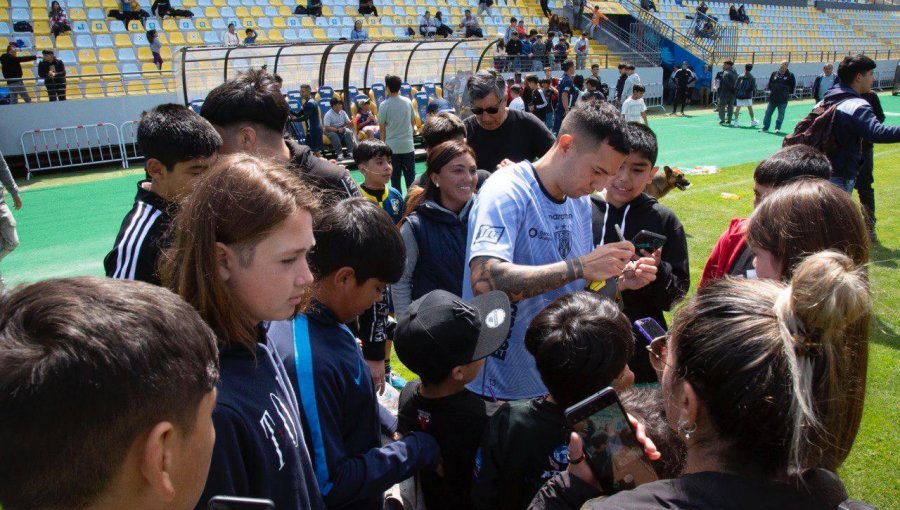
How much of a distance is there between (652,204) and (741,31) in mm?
35486

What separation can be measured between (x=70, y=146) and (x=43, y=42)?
15.6ft

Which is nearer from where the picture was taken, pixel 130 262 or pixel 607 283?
pixel 130 262

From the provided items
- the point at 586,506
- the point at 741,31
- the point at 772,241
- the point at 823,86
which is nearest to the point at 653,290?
the point at 772,241

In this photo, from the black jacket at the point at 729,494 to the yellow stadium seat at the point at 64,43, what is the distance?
1965 cm

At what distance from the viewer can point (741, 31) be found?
33531mm

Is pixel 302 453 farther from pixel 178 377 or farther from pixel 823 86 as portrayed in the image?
pixel 823 86

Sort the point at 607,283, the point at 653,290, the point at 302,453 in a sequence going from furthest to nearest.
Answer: the point at 653,290
the point at 607,283
the point at 302,453

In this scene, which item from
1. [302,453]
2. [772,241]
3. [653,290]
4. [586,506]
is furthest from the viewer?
[653,290]

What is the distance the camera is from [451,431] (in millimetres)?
2119

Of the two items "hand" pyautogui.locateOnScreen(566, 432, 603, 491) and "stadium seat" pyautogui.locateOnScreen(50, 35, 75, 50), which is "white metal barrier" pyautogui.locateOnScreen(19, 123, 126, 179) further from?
"hand" pyautogui.locateOnScreen(566, 432, 603, 491)

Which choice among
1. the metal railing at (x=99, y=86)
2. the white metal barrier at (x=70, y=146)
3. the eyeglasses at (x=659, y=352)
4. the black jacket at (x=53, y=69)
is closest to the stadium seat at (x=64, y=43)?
the metal railing at (x=99, y=86)

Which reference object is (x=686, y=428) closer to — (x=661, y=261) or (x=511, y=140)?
(x=661, y=261)

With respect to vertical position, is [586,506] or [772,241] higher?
Result: [772,241]

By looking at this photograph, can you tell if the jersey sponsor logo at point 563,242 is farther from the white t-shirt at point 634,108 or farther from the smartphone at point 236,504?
the white t-shirt at point 634,108
